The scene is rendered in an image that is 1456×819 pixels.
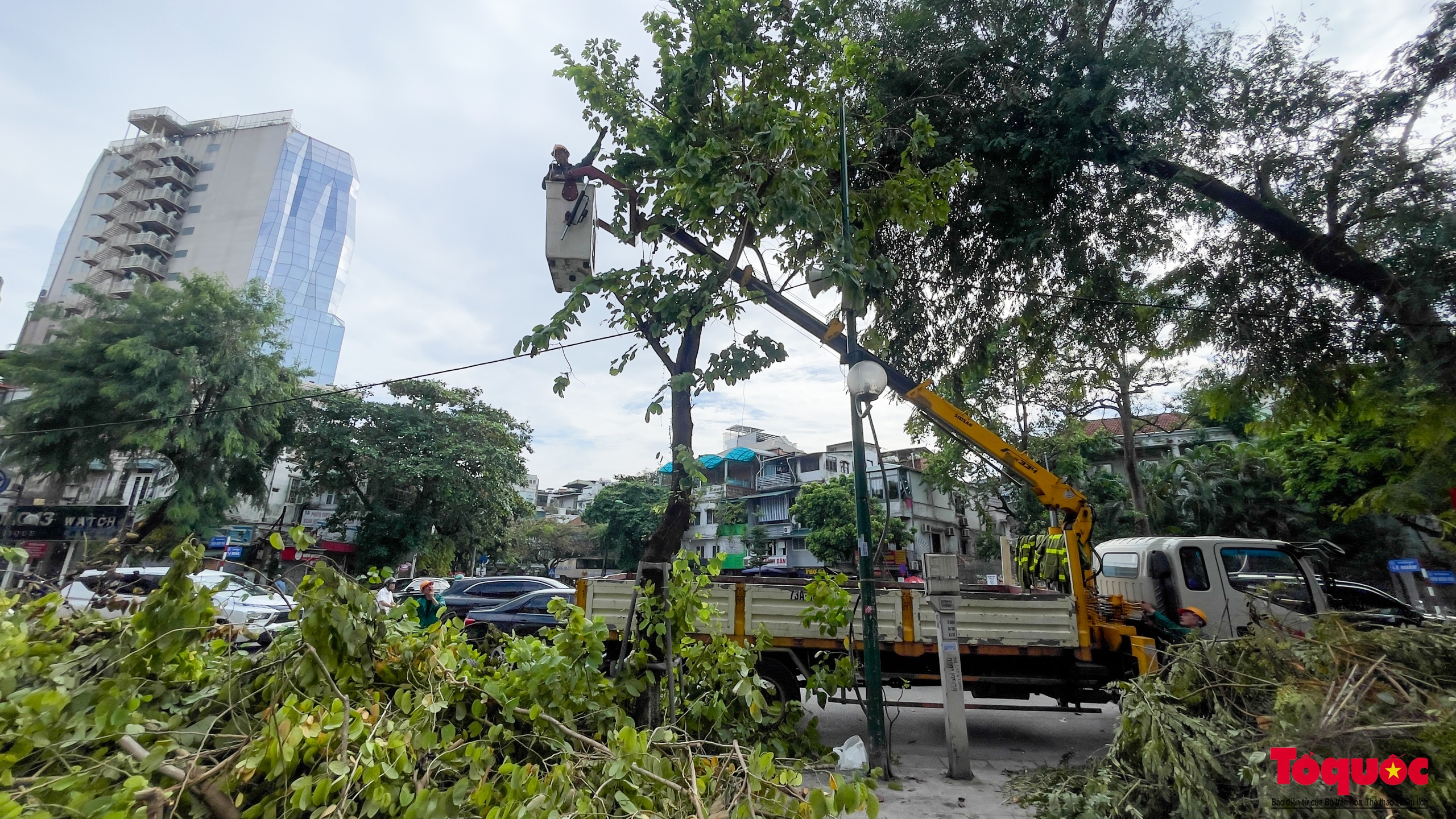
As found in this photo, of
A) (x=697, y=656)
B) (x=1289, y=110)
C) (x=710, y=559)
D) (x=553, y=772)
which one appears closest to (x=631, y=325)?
(x=710, y=559)

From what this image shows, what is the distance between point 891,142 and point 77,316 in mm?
25236

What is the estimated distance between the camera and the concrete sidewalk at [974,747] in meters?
4.79

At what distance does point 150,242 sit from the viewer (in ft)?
162

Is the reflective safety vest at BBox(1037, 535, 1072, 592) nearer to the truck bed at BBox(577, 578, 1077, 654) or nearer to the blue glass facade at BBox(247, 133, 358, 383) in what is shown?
the truck bed at BBox(577, 578, 1077, 654)

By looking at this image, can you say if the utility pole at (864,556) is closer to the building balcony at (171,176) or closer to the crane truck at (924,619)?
the crane truck at (924,619)

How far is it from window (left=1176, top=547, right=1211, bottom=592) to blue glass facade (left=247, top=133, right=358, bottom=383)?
6091 centimetres

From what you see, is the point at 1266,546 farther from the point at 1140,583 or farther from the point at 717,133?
the point at 717,133

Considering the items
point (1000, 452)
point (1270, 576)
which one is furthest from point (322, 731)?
point (1270, 576)

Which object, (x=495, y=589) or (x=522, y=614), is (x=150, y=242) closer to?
(x=495, y=589)

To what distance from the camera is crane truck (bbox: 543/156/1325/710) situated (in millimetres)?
6164

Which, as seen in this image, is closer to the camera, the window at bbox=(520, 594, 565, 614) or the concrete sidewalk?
the concrete sidewalk

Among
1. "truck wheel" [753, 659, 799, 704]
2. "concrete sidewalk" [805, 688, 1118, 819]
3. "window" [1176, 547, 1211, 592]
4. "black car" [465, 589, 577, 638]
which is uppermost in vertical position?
"window" [1176, 547, 1211, 592]

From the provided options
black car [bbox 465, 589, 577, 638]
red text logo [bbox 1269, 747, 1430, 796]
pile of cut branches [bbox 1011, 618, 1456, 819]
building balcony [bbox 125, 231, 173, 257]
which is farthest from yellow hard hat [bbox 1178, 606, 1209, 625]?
building balcony [bbox 125, 231, 173, 257]

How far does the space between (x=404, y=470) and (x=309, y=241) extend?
45985 millimetres
